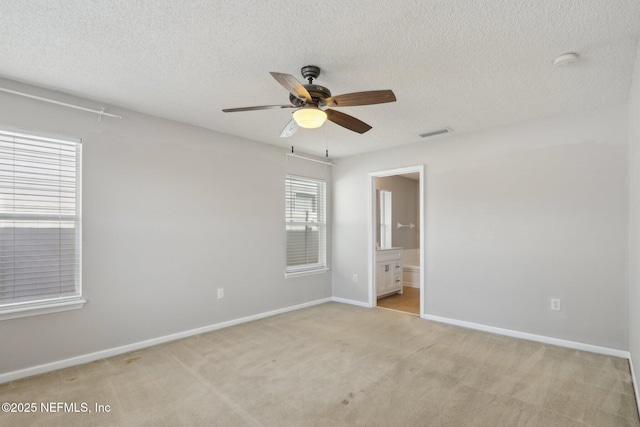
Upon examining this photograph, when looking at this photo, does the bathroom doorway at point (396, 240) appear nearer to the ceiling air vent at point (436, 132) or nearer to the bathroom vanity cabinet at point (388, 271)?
the bathroom vanity cabinet at point (388, 271)

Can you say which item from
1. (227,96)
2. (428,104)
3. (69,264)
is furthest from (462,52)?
(69,264)

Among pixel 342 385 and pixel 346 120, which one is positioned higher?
pixel 346 120

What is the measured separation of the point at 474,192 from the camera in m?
4.07

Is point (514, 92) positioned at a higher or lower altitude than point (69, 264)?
higher

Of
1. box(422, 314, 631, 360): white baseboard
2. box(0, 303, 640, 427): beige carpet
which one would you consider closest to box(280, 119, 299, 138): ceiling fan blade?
box(0, 303, 640, 427): beige carpet

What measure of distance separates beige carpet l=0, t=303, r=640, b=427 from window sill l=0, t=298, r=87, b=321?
0.53m

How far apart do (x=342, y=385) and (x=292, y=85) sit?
2.26 metres

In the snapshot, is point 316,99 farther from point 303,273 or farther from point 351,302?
point 351,302

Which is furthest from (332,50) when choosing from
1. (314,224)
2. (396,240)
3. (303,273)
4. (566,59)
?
(396,240)

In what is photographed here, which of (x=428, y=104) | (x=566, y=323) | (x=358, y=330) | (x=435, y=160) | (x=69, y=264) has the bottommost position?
(x=358, y=330)

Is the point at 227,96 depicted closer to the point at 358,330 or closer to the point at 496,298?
the point at 358,330

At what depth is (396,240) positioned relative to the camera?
22.9 feet

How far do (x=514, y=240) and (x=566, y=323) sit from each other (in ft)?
3.16

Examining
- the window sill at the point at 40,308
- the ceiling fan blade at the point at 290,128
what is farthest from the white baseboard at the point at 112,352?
the ceiling fan blade at the point at 290,128
